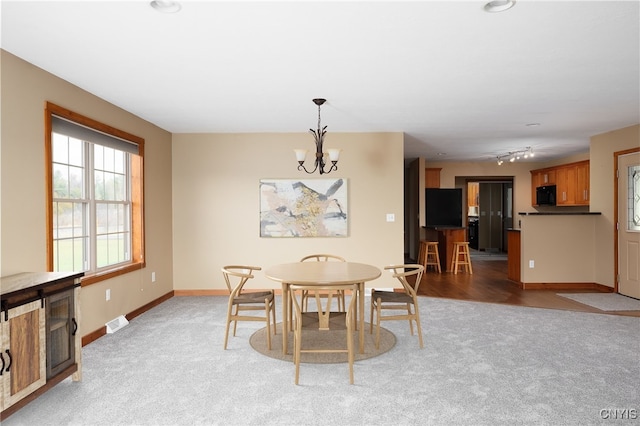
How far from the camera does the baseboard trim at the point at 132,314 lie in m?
3.86

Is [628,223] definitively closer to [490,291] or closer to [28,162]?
[490,291]

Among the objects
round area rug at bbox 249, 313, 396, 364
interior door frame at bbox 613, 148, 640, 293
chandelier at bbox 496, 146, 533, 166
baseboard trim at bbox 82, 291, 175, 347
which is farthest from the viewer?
chandelier at bbox 496, 146, 533, 166

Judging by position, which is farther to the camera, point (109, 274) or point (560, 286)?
point (560, 286)

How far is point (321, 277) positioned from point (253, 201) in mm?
2846

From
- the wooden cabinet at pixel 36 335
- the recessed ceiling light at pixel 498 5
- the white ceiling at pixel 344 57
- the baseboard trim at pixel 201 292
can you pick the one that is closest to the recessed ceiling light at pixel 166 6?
the white ceiling at pixel 344 57

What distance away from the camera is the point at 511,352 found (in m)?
3.57

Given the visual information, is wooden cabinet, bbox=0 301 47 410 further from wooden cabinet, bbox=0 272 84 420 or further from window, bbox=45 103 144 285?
window, bbox=45 103 144 285

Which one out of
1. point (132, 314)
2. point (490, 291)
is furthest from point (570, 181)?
point (132, 314)

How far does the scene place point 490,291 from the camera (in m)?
6.16

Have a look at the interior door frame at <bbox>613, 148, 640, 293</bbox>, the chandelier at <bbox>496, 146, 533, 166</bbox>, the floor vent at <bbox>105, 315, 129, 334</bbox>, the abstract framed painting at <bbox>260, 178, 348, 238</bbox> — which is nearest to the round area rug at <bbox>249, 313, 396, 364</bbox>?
the floor vent at <bbox>105, 315, 129, 334</bbox>

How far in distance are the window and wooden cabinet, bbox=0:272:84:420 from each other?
0.67 metres

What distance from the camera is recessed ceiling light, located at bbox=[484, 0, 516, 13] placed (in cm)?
222

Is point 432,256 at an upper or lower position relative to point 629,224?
lower

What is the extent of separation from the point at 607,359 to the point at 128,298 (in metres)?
4.73
